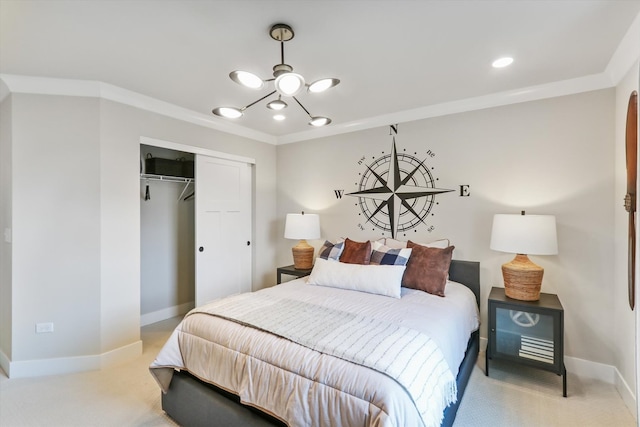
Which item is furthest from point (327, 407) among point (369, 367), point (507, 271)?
point (507, 271)

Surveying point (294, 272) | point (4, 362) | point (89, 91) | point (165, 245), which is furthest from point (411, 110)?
point (4, 362)

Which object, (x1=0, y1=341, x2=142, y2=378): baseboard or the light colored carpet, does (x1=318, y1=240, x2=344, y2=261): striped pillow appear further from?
(x1=0, y1=341, x2=142, y2=378): baseboard

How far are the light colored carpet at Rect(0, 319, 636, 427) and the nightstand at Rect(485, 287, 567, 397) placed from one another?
17 centimetres

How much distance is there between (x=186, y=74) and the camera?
251 cm

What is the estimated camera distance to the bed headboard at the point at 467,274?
297cm

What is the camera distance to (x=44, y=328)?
263 centimetres

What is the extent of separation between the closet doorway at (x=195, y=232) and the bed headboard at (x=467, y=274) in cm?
264

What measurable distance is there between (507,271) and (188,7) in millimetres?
2950

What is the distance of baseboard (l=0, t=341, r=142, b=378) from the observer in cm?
258

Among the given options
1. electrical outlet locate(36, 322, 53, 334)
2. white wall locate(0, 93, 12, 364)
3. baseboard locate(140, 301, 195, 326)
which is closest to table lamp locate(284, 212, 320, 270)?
baseboard locate(140, 301, 195, 326)

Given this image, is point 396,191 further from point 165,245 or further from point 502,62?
point 165,245

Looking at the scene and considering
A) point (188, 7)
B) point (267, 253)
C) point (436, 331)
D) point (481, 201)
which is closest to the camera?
point (188, 7)

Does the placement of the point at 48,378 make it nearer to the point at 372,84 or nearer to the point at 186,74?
the point at 186,74

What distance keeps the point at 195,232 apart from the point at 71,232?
1.19 m
